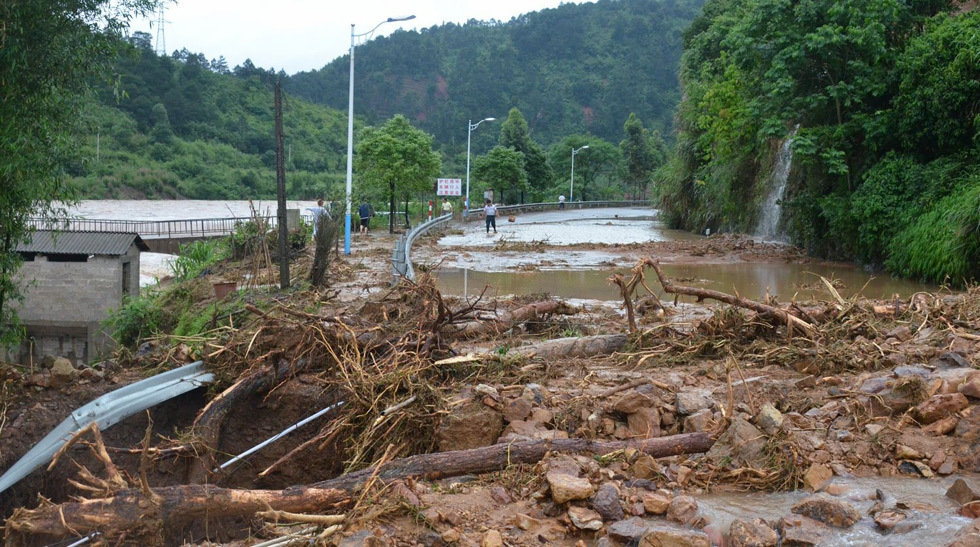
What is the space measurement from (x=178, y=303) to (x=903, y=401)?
1600cm

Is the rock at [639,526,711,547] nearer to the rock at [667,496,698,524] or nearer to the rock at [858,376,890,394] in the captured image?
the rock at [667,496,698,524]

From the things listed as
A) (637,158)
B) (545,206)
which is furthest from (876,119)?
(637,158)

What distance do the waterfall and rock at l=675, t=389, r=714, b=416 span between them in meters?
26.0

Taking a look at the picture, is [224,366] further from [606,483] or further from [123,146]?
[123,146]

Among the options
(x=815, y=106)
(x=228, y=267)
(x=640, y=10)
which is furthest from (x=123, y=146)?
(x=640, y=10)

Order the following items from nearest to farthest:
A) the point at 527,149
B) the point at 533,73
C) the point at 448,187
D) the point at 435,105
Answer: the point at 448,187 < the point at 527,149 < the point at 435,105 < the point at 533,73

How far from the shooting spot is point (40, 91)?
1165 cm

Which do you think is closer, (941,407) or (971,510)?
(971,510)

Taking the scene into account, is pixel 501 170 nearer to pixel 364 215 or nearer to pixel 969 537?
pixel 364 215

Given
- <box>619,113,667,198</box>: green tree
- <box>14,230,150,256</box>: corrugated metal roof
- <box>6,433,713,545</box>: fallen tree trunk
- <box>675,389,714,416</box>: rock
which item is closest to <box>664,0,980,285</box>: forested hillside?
<box>675,389,714,416</box>: rock

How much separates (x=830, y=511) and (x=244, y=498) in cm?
380

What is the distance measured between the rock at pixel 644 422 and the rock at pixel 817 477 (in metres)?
1.20

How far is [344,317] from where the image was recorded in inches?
379

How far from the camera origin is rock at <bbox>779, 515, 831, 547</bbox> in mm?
4984
